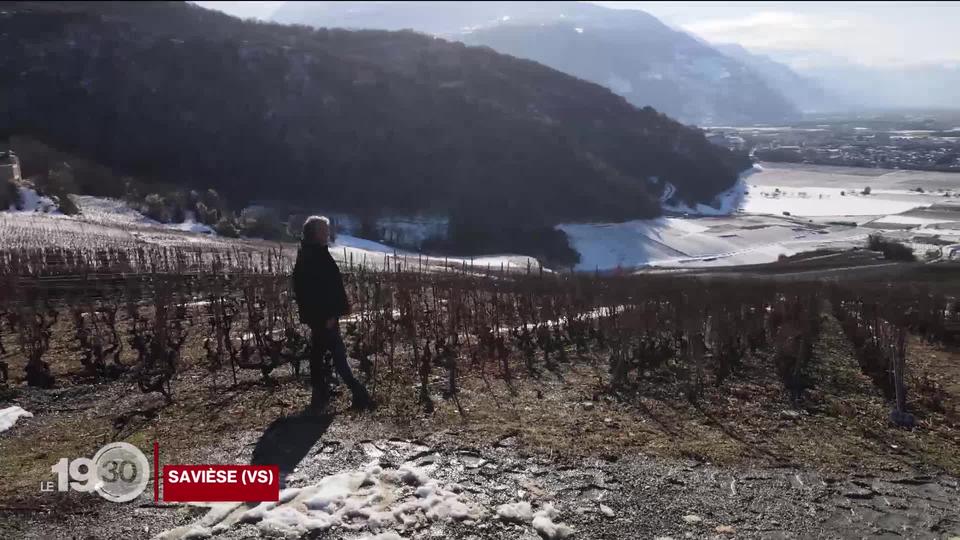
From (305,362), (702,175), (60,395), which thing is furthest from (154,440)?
(702,175)

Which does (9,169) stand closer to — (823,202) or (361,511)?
(361,511)

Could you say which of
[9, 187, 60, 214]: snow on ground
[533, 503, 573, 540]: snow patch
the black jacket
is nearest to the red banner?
the black jacket

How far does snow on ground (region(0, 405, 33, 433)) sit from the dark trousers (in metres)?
2.69

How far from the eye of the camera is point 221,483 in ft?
15.9

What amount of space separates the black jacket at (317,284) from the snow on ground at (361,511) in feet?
5.66

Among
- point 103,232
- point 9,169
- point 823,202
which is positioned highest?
point 9,169

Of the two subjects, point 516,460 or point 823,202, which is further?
point 823,202

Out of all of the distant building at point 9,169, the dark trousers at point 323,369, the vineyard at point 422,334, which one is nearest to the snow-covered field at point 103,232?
the distant building at point 9,169

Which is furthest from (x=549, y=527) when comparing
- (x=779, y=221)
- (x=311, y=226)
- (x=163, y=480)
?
(x=779, y=221)

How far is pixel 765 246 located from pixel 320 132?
154 ft

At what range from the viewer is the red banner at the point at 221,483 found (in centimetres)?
465

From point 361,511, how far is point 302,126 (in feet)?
235

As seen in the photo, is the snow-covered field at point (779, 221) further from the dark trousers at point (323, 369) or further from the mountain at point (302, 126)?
the dark trousers at point (323, 369)

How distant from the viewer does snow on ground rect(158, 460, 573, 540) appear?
14.1ft
